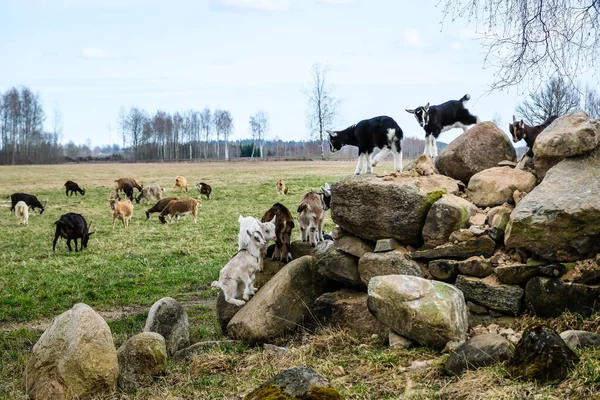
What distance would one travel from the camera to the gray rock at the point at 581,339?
7.02 meters

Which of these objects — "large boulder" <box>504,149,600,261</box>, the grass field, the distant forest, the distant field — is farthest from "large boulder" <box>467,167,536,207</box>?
the distant forest

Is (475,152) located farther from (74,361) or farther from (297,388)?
(74,361)

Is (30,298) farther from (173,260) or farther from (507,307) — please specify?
(507,307)

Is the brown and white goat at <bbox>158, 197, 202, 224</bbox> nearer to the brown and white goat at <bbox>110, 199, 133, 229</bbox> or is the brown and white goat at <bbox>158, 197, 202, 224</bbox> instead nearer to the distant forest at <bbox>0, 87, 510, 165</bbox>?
the brown and white goat at <bbox>110, 199, 133, 229</bbox>

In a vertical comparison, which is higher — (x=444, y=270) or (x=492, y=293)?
(x=444, y=270)

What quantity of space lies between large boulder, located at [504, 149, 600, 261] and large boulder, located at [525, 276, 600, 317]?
37 centimetres

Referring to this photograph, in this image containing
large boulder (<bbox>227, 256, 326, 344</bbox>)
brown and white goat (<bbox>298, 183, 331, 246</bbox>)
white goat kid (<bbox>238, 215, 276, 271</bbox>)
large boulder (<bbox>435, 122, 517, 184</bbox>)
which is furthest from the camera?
brown and white goat (<bbox>298, 183, 331, 246</bbox>)

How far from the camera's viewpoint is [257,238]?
424 inches

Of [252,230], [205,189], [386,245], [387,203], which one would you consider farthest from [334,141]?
A: [205,189]

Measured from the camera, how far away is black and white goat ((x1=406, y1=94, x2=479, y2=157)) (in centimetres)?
1218

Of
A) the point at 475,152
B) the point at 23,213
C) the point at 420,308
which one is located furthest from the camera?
the point at 23,213

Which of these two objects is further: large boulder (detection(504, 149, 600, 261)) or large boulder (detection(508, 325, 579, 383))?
large boulder (detection(504, 149, 600, 261))

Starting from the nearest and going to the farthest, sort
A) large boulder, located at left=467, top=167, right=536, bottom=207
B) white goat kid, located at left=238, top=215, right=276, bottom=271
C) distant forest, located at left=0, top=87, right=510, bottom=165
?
large boulder, located at left=467, top=167, right=536, bottom=207, white goat kid, located at left=238, top=215, right=276, bottom=271, distant forest, located at left=0, top=87, right=510, bottom=165

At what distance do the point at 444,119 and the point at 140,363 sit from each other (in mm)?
7237
